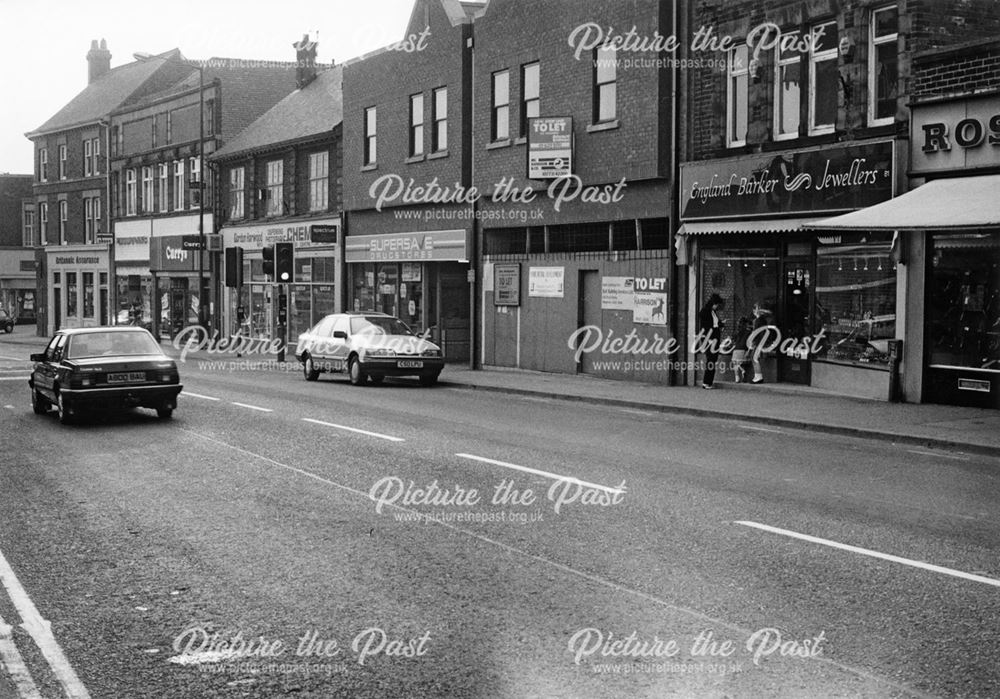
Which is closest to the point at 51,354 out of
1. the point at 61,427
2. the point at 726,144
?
the point at 61,427

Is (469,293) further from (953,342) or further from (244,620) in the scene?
(244,620)

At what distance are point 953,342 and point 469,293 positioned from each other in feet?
56.6

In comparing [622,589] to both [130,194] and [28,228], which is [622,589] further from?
[28,228]

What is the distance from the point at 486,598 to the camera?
24.2 ft

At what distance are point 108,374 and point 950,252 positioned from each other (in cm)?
1282

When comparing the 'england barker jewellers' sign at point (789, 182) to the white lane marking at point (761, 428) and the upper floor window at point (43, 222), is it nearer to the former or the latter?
the white lane marking at point (761, 428)

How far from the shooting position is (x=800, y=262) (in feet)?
73.9

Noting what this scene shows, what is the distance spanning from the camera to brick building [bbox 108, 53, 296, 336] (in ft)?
164

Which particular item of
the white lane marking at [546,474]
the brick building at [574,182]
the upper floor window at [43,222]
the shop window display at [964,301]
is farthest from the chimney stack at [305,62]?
the white lane marking at [546,474]

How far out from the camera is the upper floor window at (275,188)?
44.3 metres

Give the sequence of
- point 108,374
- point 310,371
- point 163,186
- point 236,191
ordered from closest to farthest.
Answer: point 108,374 < point 310,371 < point 236,191 < point 163,186

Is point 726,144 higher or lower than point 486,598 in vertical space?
higher

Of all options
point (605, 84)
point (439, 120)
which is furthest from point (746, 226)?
point (439, 120)

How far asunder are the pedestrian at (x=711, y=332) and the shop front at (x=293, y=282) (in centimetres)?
1838
